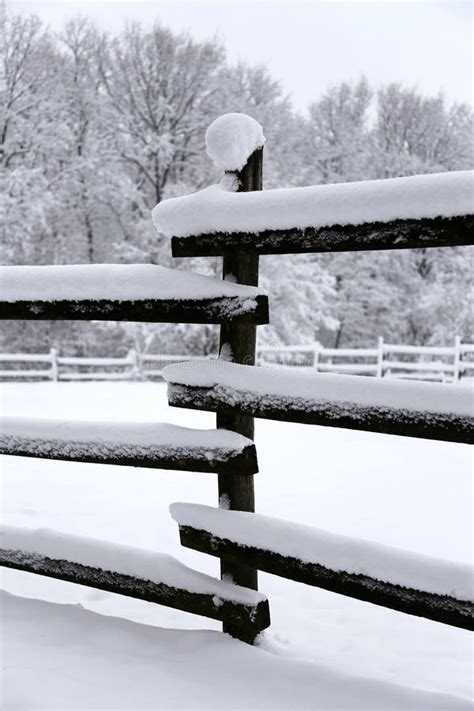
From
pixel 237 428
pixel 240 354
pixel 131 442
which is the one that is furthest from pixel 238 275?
pixel 131 442

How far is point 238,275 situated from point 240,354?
0.95ft

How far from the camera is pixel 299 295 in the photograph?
20125mm

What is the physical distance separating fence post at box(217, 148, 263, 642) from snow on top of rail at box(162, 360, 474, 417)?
9 cm

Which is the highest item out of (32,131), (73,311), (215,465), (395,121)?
(395,121)

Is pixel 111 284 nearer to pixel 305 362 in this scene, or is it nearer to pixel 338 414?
pixel 338 414

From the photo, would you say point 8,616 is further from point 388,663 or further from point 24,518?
point 24,518

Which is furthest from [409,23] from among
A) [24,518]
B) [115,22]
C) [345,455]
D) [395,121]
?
[24,518]

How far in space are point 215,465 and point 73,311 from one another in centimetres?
81

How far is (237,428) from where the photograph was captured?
237 cm

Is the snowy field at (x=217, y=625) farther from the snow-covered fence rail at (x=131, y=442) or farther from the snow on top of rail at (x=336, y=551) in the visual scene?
the snow on top of rail at (x=336, y=551)

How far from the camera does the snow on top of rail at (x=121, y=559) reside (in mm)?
2383

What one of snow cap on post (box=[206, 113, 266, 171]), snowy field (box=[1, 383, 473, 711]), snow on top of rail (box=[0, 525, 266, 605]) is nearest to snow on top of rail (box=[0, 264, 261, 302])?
snow cap on post (box=[206, 113, 266, 171])

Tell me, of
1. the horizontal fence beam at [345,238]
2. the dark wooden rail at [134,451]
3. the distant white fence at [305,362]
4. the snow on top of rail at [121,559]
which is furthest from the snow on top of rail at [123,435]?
the distant white fence at [305,362]

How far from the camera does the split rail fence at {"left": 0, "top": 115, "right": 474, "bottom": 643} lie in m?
1.99
